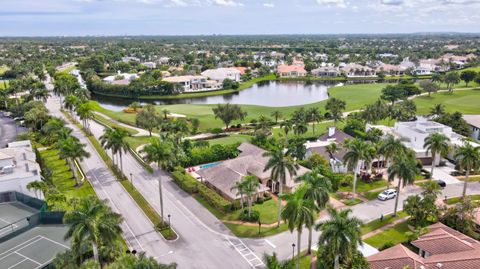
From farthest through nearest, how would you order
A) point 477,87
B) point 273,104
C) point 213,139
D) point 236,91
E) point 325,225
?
point 236,91, point 477,87, point 273,104, point 213,139, point 325,225

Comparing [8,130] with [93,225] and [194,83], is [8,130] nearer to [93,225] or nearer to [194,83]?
[93,225]

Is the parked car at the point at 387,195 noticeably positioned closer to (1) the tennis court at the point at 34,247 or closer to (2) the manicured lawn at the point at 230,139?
(2) the manicured lawn at the point at 230,139

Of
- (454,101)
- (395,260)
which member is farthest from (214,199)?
(454,101)

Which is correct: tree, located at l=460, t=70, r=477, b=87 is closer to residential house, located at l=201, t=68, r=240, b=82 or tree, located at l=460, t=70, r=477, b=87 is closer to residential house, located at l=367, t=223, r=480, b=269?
residential house, located at l=201, t=68, r=240, b=82

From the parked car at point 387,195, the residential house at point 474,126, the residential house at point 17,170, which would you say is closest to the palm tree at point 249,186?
the parked car at point 387,195

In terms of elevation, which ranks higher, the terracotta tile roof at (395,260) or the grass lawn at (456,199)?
the terracotta tile roof at (395,260)

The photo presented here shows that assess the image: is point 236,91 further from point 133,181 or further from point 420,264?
point 420,264

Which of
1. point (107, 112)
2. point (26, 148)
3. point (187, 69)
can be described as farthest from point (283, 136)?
point (187, 69)

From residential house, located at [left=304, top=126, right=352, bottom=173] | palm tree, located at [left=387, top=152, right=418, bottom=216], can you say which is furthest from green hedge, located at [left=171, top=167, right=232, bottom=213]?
palm tree, located at [left=387, top=152, right=418, bottom=216]
